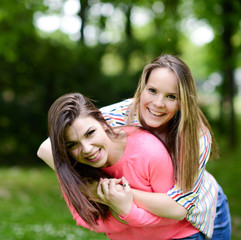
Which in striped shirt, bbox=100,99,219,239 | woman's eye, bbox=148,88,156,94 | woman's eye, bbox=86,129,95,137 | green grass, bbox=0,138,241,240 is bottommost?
green grass, bbox=0,138,241,240

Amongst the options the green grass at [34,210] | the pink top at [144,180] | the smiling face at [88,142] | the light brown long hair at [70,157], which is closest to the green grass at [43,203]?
the green grass at [34,210]

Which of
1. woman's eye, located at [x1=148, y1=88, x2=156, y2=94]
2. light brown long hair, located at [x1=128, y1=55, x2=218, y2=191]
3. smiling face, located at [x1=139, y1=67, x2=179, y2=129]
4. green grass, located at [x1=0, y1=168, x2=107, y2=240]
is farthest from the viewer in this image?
green grass, located at [x1=0, y1=168, x2=107, y2=240]

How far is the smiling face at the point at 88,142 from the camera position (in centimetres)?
243

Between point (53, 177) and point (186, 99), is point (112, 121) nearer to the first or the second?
point (186, 99)

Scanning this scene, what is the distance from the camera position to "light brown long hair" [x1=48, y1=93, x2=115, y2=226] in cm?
241

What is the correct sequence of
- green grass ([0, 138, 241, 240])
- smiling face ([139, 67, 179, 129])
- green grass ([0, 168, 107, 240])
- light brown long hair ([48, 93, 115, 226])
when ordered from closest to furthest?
light brown long hair ([48, 93, 115, 226]) < smiling face ([139, 67, 179, 129]) < green grass ([0, 168, 107, 240]) < green grass ([0, 138, 241, 240])

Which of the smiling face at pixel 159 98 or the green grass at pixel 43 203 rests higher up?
the smiling face at pixel 159 98

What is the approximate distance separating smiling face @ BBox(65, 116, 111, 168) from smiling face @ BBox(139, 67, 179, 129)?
39 centimetres

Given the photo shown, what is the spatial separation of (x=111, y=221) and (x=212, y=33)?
11167mm

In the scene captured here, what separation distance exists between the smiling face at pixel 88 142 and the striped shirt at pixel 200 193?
39 centimetres

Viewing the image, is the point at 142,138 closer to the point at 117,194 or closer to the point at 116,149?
the point at 116,149

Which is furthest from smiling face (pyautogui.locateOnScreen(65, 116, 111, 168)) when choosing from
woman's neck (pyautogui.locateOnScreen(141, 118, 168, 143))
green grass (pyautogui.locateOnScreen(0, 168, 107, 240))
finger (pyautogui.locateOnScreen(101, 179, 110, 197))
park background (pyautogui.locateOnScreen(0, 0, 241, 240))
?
park background (pyautogui.locateOnScreen(0, 0, 241, 240))

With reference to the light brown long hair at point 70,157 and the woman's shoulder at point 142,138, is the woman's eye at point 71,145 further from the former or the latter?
the woman's shoulder at point 142,138

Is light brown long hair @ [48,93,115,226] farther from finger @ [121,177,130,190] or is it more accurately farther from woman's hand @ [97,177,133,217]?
finger @ [121,177,130,190]
